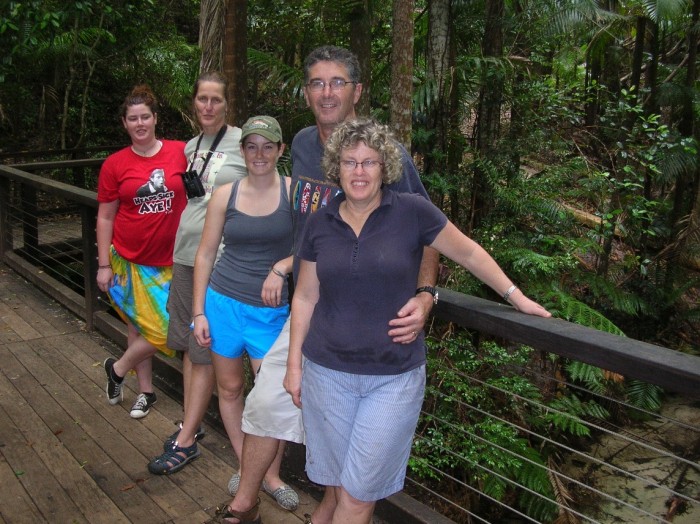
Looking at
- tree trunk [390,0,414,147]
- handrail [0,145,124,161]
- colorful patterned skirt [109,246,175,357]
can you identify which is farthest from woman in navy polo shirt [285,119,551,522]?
handrail [0,145,124,161]

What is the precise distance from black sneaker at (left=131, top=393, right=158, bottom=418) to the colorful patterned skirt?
347 millimetres

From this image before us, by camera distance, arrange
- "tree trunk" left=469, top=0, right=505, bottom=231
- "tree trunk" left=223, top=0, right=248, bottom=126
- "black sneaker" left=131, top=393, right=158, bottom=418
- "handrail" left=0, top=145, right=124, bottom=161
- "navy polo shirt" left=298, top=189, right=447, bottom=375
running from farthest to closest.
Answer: "handrail" left=0, top=145, right=124, bottom=161
"tree trunk" left=469, top=0, right=505, bottom=231
"tree trunk" left=223, top=0, right=248, bottom=126
"black sneaker" left=131, top=393, right=158, bottom=418
"navy polo shirt" left=298, top=189, right=447, bottom=375

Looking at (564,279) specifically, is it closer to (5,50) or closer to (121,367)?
(121,367)

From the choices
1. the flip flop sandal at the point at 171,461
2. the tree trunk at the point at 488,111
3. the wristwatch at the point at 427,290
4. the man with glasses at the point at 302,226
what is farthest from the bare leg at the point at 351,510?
the tree trunk at the point at 488,111

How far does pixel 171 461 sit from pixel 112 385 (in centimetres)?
85

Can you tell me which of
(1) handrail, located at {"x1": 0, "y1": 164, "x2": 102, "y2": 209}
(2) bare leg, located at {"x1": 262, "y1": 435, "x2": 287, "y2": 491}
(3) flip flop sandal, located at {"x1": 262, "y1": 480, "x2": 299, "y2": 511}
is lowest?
(3) flip flop sandal, located at {"x1": 262, "y1": 480, "x2": 299, "y2": 511}

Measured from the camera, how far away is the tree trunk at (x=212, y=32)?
504 cm

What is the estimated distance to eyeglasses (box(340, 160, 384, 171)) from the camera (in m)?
1.81

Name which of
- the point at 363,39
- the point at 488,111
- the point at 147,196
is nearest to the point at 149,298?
the point at 147,196

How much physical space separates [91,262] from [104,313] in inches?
15.0

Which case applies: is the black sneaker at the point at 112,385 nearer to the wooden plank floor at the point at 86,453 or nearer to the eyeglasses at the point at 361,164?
the wooden plank floor at the point at 86,453

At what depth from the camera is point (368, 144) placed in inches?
71.4

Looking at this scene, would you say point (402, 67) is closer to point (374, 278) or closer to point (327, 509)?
point (374, 278)

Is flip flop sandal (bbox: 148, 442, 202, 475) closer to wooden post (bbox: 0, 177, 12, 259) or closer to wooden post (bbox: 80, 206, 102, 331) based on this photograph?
wooden post (bbox: 80, 206, 102, 331)
